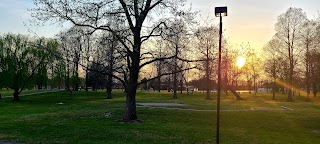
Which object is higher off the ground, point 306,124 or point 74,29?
point 74,29

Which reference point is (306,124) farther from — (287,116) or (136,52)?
(136,52)

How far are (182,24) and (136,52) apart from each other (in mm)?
3199

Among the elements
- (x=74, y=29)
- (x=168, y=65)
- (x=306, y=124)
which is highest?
(x=74, y=29)

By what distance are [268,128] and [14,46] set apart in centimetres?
4692

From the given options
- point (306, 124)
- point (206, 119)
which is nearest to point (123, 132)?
point (206, 119)

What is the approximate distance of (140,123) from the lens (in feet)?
69.1

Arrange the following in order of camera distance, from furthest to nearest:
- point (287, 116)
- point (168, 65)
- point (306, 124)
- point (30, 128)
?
point (287, 116) → point (306, 124) → point (168, 65) → point (30, 128)

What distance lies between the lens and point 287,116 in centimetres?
2733

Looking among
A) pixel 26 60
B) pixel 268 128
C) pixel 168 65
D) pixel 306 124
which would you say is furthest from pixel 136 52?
pixel 26 60

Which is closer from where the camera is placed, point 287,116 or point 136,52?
point 136,52

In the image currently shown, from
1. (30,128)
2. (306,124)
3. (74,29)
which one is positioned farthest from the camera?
(306,124)

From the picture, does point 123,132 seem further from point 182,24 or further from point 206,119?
point 206,119

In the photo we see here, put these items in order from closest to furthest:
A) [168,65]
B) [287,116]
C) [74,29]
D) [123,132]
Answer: [123,132] → [74,29] → [168,65] → [287,116]

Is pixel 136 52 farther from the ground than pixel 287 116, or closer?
farther from the ground
